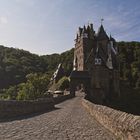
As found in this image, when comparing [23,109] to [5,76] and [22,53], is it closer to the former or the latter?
[5,76]

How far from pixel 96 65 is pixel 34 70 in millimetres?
45930

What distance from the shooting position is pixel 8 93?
77938 millimetres

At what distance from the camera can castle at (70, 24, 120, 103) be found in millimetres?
66750

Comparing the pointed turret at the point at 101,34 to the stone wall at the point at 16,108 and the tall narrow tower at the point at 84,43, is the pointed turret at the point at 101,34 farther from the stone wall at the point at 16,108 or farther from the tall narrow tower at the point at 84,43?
the stone wall at the point at 16,108

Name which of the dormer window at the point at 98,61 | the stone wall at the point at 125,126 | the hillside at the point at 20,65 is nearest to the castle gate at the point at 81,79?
the dormer window at the point at 98,61

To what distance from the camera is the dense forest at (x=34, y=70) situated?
72750 millimetres

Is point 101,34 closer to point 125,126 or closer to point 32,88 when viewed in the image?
point 32,88

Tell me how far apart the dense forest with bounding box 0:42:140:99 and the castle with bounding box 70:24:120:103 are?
1016 cm

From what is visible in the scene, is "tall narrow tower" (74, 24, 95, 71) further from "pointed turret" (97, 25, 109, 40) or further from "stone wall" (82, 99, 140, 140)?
"stone wall" (82, 99, 140, 140)

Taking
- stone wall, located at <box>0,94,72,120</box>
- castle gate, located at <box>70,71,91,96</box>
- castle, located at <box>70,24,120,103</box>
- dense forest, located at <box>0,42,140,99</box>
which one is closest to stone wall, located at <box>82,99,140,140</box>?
stone wall, located at <box>0,94,72,120</box>

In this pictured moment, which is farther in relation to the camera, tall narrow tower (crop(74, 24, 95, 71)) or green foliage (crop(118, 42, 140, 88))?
green foliage (crop(118, 42, 140, 88))

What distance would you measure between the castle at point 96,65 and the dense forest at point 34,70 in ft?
33.3

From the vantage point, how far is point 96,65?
72438 millimetres

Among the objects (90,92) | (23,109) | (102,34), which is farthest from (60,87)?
(23,109)
